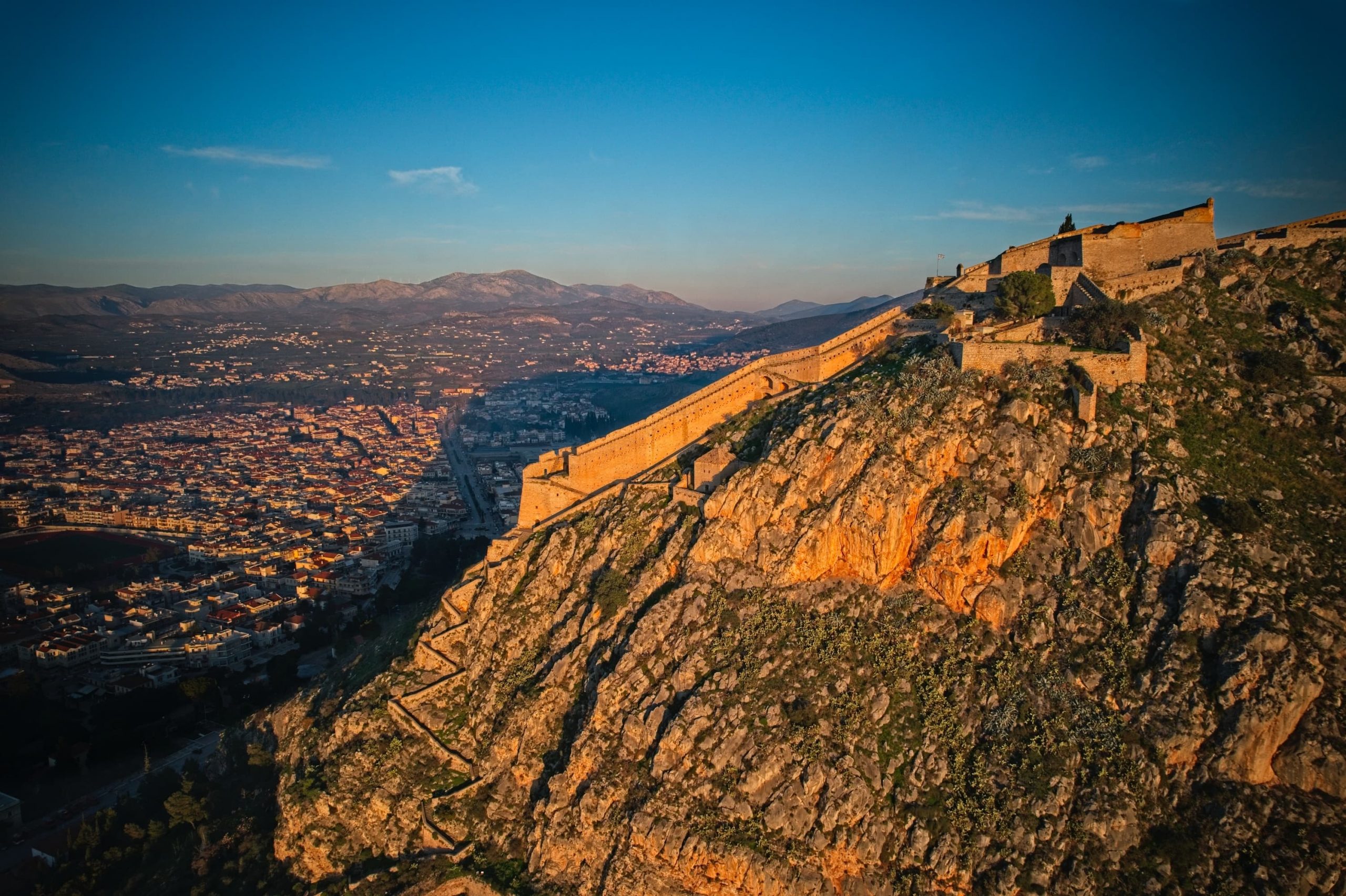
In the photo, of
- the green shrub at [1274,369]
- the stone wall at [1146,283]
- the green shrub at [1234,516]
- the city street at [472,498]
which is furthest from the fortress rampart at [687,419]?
the city street at [472,498]

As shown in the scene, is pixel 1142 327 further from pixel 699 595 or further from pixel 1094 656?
pixel 699 595

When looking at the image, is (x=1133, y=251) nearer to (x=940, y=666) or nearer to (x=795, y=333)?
(x=940, y=666)

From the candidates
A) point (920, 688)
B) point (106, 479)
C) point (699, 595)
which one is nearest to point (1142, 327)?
point (920, 688)

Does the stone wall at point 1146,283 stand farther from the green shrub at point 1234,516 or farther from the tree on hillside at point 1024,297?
the green shrub at point 1234,516

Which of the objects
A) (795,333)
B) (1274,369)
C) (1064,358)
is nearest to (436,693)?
(1064,358)

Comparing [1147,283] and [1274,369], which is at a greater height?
[1147,283]

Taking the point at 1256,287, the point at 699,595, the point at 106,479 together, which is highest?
the point at 1256,287
